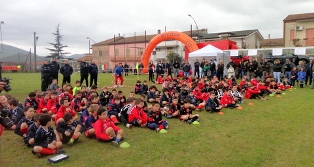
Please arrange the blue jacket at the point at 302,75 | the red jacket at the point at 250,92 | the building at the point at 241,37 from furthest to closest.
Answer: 1. the building at the point at 241,37
2. the blue jacket at the point at 302,75
3. the red jacket at the point at 250,92

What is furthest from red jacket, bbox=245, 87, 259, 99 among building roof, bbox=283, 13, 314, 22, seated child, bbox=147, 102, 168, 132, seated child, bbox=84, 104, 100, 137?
building roof, bbox=283, 13, 314, 22

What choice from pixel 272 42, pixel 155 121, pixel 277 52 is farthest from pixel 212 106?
pixel 272 42

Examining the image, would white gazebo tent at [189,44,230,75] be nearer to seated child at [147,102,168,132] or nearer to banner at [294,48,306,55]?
banner at [294,48,306,55]

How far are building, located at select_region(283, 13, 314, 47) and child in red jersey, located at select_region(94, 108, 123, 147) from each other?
4220 centimetres

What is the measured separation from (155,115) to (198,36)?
139 feet

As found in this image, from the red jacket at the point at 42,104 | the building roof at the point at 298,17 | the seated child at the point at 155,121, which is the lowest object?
the seated child at the point at 155,121

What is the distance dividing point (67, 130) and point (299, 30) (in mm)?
43850

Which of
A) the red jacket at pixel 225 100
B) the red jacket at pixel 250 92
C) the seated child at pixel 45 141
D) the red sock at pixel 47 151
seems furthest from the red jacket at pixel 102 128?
the red jacket at pixel 250 92

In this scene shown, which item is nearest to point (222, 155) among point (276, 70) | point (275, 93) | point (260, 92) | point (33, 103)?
point (33, 103)

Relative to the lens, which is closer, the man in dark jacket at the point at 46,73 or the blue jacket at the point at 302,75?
the man in dark jacket at the point at 46,73

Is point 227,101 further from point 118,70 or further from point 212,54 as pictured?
point 212,54

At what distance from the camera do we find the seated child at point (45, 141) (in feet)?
16.2

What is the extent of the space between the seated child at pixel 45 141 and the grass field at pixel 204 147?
0.19 m

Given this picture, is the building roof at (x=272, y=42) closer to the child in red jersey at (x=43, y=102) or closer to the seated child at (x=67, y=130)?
the child in red jersey at (x=43, y=102)
